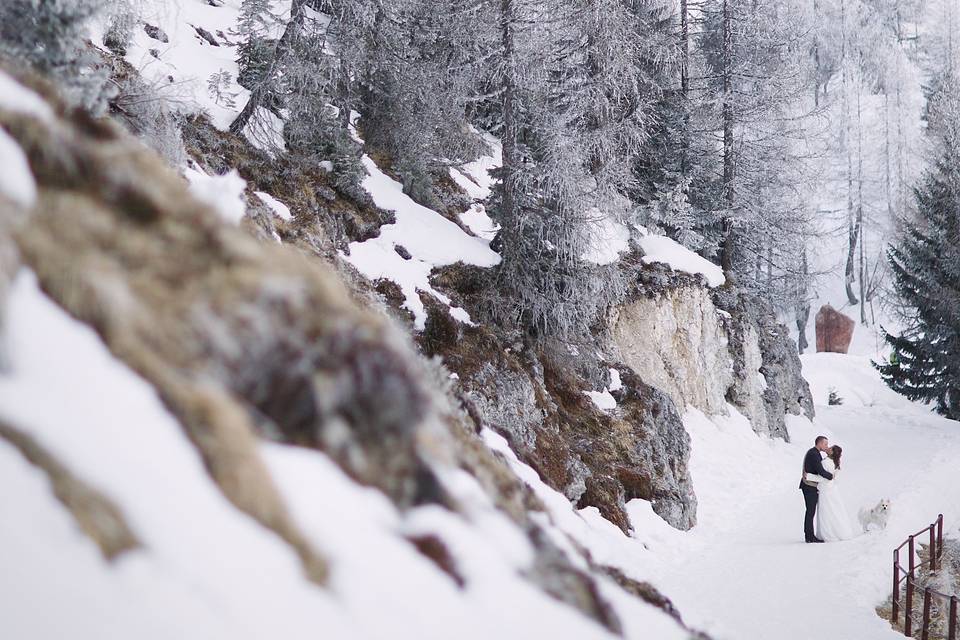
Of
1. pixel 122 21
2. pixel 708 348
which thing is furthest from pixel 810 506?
pixel 122 21

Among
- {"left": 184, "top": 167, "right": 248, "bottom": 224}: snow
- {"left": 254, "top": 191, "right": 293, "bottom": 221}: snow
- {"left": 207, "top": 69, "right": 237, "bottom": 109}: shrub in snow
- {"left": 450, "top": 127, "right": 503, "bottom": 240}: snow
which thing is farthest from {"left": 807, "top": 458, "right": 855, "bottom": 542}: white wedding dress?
{"left": 207, "top": 69, "right": 237, "bottom": 109}: shrub in snow

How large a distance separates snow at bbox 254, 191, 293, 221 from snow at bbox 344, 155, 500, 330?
3.98 ft

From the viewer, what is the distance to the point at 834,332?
40156 mm

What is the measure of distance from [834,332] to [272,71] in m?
38.0

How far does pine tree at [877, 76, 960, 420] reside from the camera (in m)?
26.2

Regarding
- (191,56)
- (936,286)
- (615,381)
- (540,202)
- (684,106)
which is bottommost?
(615,381)

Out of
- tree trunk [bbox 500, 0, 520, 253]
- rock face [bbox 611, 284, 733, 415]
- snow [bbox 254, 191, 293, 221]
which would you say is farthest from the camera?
rock face [bbox 611, 284, 733, 415]

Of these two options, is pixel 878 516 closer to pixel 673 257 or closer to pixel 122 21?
pixel 673 257

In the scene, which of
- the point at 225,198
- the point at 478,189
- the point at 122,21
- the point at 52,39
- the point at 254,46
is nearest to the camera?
the point at 225,198

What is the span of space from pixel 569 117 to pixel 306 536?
13264 mm

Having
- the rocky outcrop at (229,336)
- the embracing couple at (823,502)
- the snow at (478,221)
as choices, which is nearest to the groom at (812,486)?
→ the embracing couple at (823,502)

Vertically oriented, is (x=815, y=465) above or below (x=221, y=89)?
below

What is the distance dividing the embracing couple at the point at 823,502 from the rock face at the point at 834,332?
33.2 m

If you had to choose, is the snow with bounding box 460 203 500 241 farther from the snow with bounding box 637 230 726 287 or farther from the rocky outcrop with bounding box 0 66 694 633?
the rocky outcrop with bounding box 0 66 694 633
